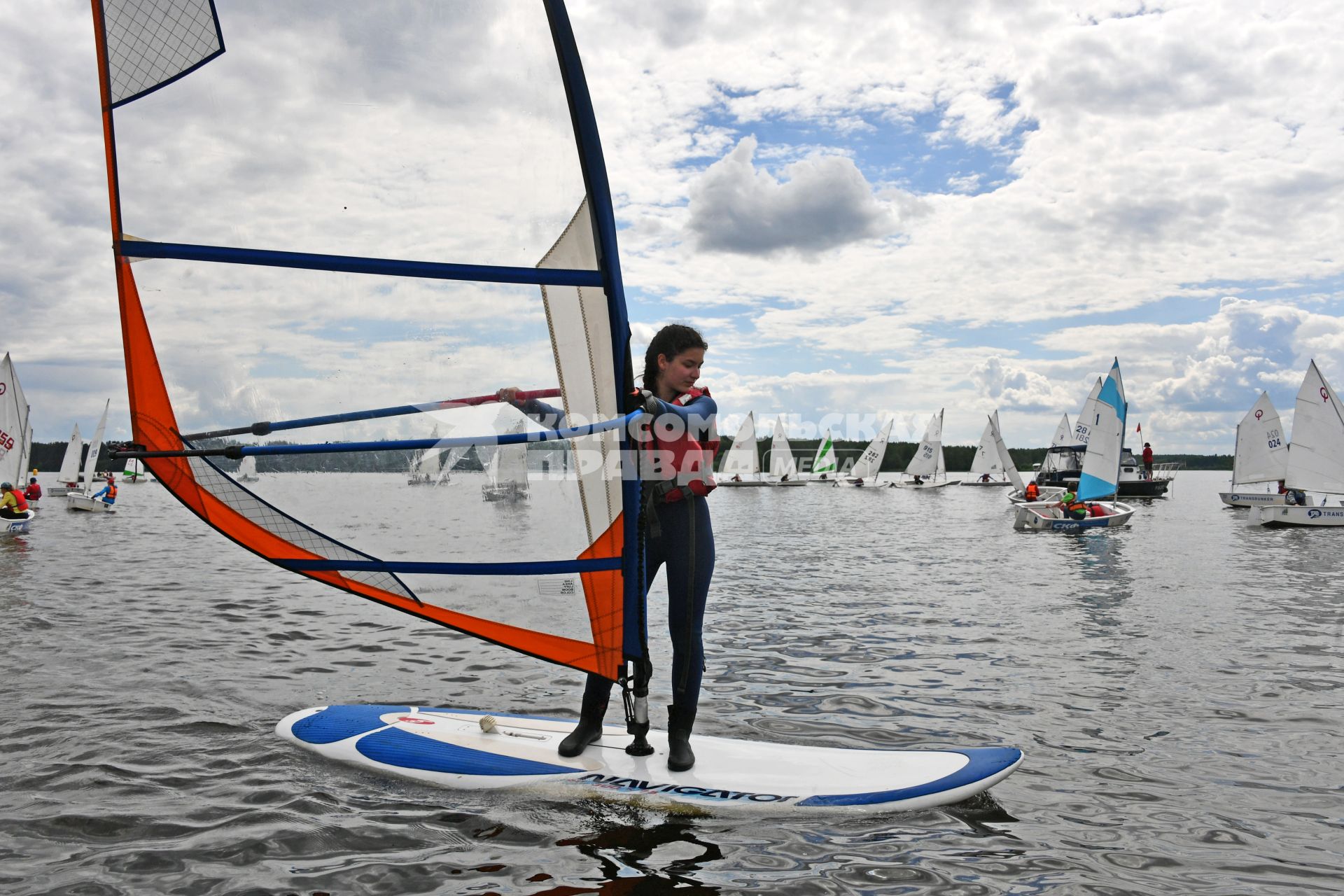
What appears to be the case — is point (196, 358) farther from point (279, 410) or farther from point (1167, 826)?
point (1167, 826)

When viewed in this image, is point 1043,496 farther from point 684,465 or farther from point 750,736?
point 684,465

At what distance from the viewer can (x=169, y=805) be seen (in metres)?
3.71

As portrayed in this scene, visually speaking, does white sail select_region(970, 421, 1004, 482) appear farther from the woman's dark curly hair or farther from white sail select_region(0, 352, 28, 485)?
the woman's dark curly hair

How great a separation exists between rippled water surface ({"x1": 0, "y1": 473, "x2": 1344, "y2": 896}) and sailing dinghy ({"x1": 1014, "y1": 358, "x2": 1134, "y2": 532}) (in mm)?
9441

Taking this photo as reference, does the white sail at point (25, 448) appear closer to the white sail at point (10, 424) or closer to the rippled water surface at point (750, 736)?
the white sail at point (10, 424)

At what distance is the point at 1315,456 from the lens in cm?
2331

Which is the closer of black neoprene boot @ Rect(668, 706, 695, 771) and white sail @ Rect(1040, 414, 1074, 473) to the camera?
black neoprene boot @ Rect(668, 706, 695, 771)

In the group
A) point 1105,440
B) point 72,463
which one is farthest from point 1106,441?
point 72,463

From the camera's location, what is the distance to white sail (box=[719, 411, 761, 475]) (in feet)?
179

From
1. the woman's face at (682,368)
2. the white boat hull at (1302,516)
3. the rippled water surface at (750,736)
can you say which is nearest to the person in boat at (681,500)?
the woman's face at (682,368)

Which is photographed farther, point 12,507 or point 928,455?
point 928,455

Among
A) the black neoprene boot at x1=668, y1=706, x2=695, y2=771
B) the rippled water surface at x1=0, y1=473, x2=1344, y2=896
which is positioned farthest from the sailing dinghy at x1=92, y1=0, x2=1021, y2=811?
the rippled water surface at x1=0, y1=473, x2=1344, y2=896

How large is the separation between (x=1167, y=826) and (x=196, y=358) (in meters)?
4.38

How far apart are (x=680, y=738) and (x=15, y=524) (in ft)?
70.3
